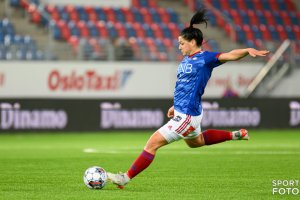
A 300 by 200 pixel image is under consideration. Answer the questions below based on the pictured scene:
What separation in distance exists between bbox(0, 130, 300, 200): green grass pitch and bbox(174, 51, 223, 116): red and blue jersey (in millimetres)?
1060

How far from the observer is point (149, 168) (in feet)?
44.8

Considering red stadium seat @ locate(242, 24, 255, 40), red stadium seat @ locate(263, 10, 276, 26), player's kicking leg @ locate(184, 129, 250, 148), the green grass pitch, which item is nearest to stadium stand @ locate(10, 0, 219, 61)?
red stadium seat @ locate(242, 24, 255, 40)

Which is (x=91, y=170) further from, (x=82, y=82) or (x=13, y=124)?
(x=82, y=82)

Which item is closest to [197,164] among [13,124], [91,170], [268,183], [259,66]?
[268,183]

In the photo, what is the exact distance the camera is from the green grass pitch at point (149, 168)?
9.85 m

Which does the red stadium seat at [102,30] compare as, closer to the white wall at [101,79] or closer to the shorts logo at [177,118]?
the white wall at [101,79]

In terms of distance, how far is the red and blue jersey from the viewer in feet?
33.6

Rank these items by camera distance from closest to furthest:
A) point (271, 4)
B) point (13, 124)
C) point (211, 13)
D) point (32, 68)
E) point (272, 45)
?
point (13, 124)
point (32, 68)
point (272, 45)
point (211, 13)
point (271, 4)

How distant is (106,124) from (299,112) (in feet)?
22.2

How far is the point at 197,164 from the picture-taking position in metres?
14.4

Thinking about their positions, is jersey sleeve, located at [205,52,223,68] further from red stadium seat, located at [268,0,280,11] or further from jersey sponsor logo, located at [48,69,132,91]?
red stadium seat, located at [268,0,280,11]

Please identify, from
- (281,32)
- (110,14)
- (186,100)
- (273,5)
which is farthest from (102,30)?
(186,100)

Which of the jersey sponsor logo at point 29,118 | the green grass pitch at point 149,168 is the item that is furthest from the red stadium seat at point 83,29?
the green grass pitch at point 149,168

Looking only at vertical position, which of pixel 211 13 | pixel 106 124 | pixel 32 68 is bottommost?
pixel 106 124
